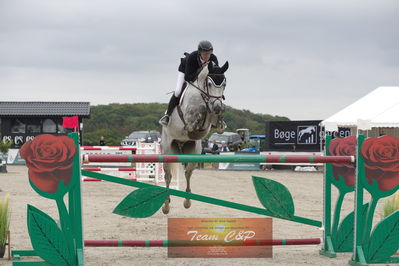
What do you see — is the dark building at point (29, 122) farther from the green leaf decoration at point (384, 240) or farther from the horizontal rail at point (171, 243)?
the green leaf decoration at point (384, 240)

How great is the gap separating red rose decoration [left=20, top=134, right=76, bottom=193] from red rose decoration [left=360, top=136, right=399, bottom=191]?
7.18 ft

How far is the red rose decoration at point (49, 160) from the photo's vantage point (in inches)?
162

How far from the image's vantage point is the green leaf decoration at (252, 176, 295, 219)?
4.62 meters

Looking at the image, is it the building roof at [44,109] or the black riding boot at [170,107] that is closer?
the black riding boot at [170,107]

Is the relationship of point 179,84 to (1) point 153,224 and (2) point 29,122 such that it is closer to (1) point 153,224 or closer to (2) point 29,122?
(1) point 153,224

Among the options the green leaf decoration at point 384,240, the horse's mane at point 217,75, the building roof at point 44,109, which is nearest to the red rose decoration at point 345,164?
the green leaf decoration at point 384,240

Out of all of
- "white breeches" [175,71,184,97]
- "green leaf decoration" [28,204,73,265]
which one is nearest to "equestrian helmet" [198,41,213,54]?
"white breeches" [175,71,184,97]

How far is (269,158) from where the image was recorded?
441cm

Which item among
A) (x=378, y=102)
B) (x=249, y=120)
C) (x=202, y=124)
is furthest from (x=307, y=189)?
(x=249, y=120)

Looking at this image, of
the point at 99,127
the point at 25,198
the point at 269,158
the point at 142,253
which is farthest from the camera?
the point at 99,127

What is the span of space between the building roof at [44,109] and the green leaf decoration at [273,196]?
76.0ft

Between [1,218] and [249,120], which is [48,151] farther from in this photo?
[249,120]

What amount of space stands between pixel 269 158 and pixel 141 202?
3.37 feet

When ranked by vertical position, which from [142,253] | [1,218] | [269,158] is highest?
[269,158]
